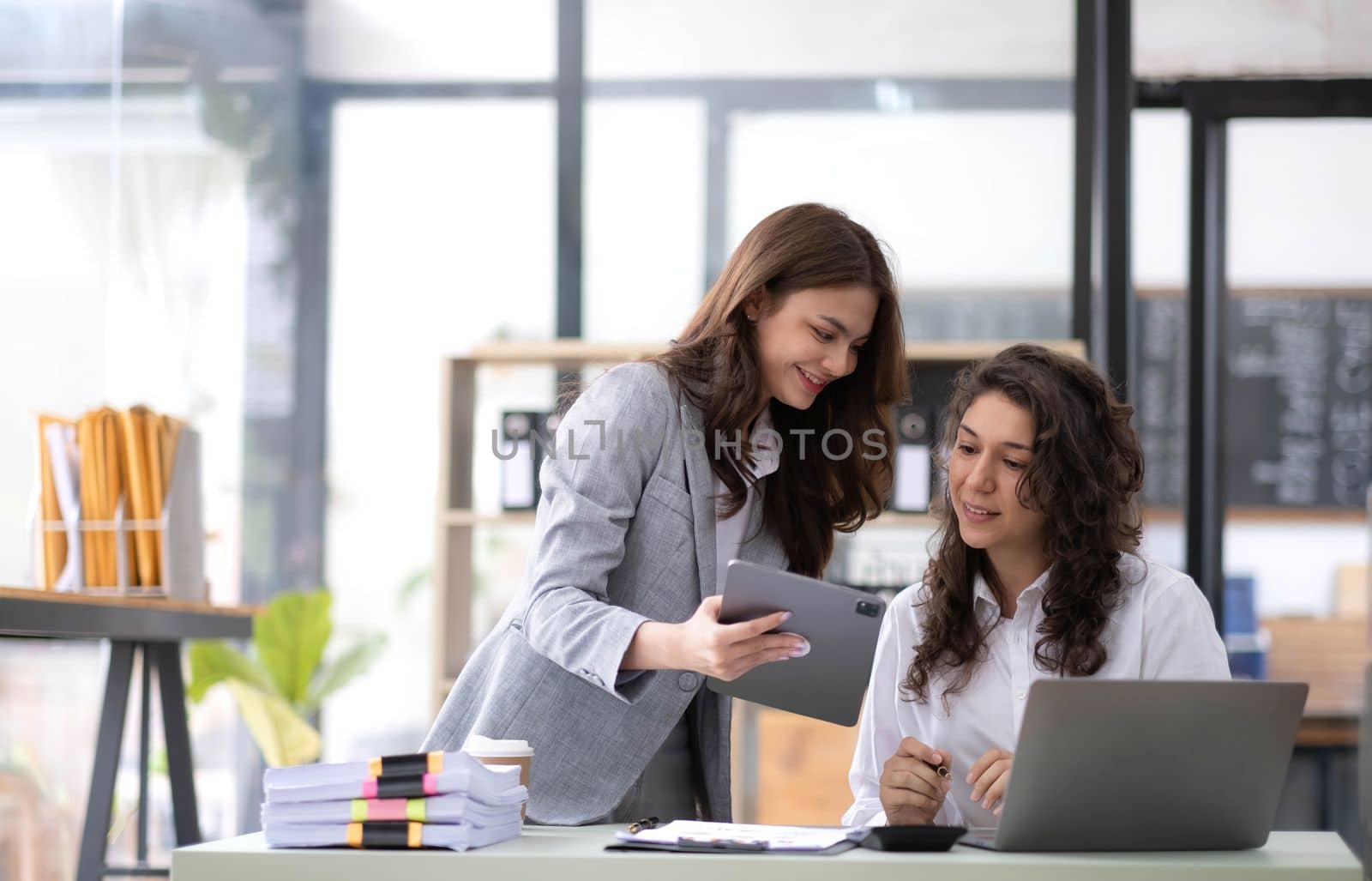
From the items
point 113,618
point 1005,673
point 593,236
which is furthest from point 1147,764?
point 593,236

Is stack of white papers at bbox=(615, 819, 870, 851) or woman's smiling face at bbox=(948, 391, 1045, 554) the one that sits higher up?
woman's smiling face at bbox=(948, 391, 1045, 554)

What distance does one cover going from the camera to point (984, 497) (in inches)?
74.2

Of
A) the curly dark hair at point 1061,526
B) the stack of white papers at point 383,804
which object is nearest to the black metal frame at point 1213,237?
the curly dark hair at point 1061,526

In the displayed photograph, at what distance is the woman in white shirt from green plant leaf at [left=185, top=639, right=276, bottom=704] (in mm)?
2472

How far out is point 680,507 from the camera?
178 cm

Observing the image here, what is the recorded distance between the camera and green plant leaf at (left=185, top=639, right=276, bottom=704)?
3.82 m

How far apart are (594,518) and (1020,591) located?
0.65m

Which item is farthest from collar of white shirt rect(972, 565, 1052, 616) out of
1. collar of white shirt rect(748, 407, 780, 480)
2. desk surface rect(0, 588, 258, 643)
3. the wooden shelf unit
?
the wooden shelf unit

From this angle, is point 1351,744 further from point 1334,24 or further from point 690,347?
point 690,347

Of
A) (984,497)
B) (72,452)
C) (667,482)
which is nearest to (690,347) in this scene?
(667,482)

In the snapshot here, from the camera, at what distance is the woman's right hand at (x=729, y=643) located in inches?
54.9

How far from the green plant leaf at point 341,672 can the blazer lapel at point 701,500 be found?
246cm

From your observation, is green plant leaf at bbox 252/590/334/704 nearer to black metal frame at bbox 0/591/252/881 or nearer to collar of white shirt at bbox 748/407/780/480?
black metal frame at bbox 0/591/252/881

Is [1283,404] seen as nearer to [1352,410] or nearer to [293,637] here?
[1352,410]
